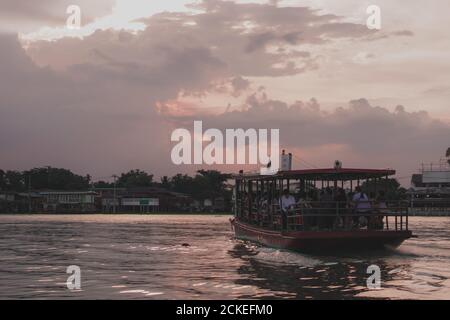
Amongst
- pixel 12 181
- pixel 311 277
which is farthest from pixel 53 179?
pixel 311 277

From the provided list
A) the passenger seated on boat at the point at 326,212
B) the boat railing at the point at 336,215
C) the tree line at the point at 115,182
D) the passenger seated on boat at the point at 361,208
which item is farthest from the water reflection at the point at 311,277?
the tree line at the point at 115,182

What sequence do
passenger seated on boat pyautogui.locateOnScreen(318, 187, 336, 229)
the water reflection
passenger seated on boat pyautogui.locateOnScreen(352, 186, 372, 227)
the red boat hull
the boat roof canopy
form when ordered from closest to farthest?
1. the water reflection
2. the red boat hull
3. passenger seated on boat pyautogui.locateOnScreen(352, 186, 372, 227)
4. passenger seated on boat pyautogui.locateOnScreen(318, 187, 336, 229)
5. the boat roof canopy

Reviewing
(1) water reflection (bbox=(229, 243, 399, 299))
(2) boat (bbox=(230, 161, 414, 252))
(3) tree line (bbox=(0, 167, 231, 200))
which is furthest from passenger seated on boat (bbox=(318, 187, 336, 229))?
(3) tree line (bbox=(0, 167, 231, 200))

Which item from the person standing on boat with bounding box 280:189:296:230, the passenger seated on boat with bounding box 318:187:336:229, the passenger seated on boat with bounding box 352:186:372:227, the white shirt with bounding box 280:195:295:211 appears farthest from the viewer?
the white shirt with bounding box 280:195:295:211

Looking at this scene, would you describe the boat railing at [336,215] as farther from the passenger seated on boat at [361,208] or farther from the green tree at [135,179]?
the green tree at [135,179]

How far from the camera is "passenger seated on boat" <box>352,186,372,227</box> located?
20.6 m

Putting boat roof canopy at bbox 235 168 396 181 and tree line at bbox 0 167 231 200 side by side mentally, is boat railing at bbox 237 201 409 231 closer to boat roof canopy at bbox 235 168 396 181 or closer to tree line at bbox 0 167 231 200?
boat roof canopy at bbox 235 168 396 181

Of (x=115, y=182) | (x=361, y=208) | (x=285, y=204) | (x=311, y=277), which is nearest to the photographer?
(x=311, y=277)

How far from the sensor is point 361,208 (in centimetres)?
2056

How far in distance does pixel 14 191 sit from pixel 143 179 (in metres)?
30.6

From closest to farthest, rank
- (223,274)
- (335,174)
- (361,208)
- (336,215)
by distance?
(223,274)
(336,215)
(361,208)
(335,174)

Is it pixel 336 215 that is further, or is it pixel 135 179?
pixel 135 179

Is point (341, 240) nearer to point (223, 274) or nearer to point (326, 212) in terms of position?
point (326, 212)

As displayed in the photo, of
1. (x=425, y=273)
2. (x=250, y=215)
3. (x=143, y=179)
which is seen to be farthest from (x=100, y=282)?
(x=143, y=179)
